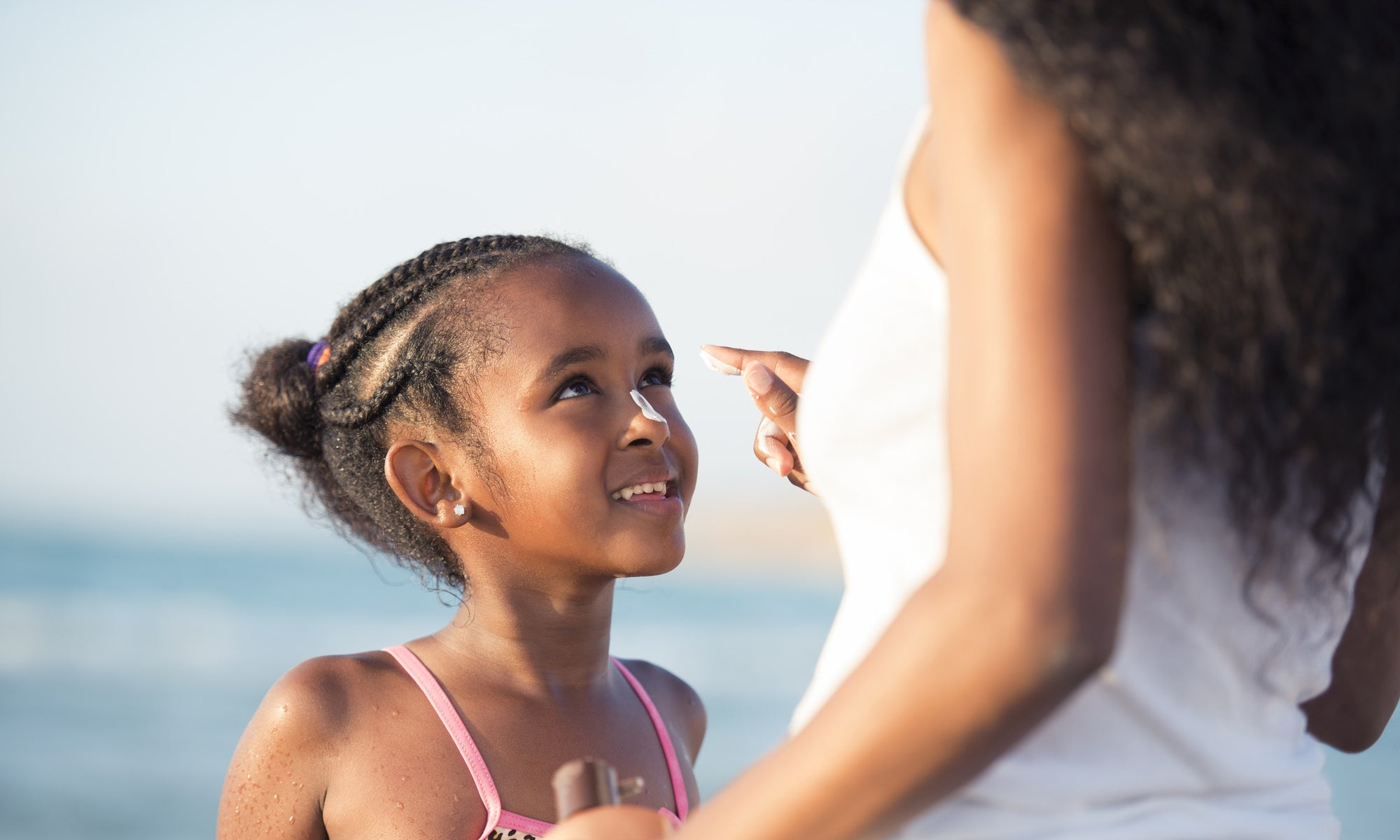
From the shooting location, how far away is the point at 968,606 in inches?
28.9

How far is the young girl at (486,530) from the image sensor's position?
2.14 meters

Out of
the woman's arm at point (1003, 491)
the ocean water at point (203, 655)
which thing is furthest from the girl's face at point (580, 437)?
the woman's arm at point (1003, 491)

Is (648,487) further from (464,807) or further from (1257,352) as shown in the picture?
(1257,352)

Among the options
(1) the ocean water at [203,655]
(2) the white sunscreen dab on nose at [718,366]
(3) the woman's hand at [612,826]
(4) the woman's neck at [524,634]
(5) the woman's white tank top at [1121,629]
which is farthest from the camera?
(1) the ocean water at [203,655]

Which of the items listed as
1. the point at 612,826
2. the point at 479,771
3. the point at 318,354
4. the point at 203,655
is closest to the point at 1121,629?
the point at 612,826

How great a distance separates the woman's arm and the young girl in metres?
1.50

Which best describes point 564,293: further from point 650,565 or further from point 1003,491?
point 1003,491

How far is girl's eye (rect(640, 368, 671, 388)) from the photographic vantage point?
2.50 m

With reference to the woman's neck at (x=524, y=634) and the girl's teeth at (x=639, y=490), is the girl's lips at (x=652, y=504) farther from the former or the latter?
the woman's neck at (x=524, y=634)

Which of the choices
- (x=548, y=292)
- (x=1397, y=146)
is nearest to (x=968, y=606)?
(x=1397, y=146)

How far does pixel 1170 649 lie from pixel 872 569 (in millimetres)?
223

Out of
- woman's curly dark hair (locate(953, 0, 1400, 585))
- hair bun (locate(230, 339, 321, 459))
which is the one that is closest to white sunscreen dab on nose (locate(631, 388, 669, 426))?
hair bun (locate(230, 339, 321, 459))

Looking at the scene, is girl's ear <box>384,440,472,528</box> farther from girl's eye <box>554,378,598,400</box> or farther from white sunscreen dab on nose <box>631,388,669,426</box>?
white sunscreen dab on nose <box>631,388,669,426</box>

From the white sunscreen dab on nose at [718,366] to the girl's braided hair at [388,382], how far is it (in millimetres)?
482
